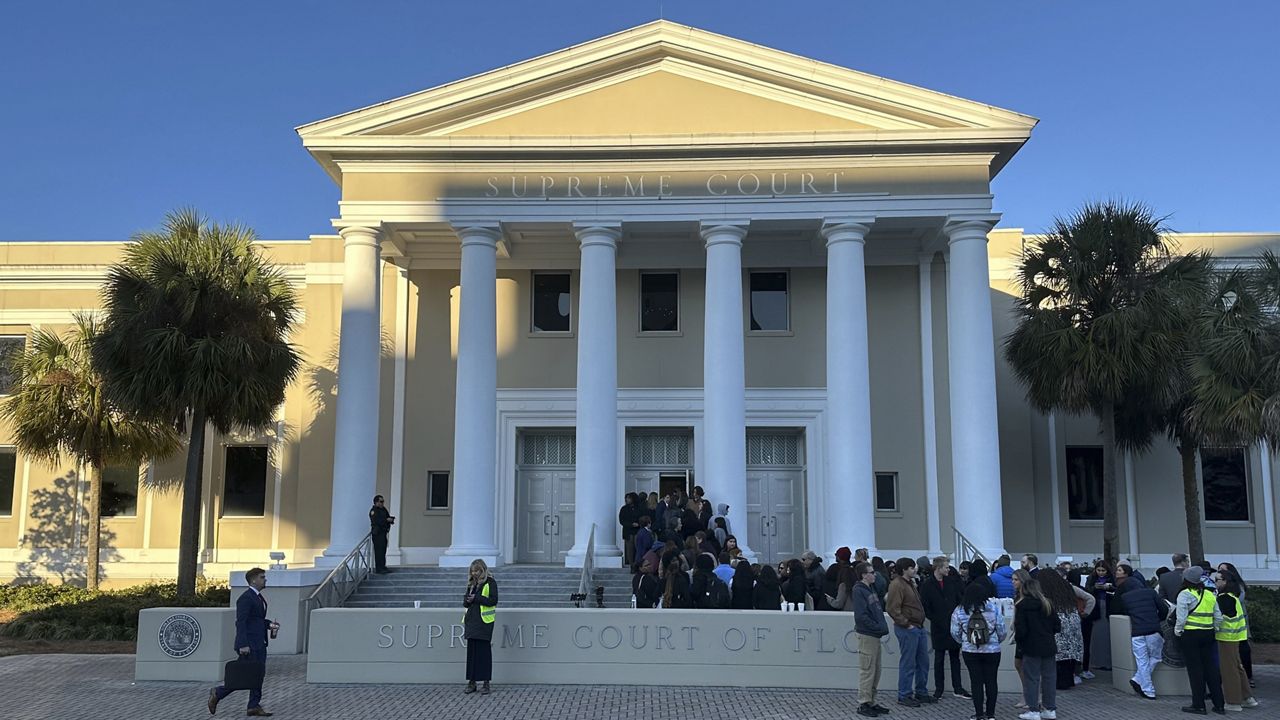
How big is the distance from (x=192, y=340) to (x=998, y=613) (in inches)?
638

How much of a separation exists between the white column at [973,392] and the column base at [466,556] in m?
9.54

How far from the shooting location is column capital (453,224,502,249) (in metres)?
23.2

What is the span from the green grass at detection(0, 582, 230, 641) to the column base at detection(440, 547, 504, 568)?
451 cm

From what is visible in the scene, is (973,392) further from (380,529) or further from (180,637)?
(180,637)

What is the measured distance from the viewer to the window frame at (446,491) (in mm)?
25859

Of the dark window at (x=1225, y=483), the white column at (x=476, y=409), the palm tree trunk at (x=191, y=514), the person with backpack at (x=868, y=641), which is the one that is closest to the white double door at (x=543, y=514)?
the white column at (x=476, y=409)

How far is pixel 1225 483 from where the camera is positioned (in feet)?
89.2

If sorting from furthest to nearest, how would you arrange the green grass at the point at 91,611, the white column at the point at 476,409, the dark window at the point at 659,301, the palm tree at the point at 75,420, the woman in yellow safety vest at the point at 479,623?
the dark window at the point at 659,301
the palm tree at the point at 75,420
the white column at the point at 476,409
the green grass at the point at 91,611
the woman in yellow safety vest at the point at 479,623

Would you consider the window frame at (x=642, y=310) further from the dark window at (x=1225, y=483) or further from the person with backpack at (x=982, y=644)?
the person with backpack at (x=982, y=644)

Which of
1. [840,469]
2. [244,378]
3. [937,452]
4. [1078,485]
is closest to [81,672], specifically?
[244,378]

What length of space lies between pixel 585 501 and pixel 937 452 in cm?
864

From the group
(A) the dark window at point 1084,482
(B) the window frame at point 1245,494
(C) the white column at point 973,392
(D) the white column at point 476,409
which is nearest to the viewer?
(C) the white column at point 973,392

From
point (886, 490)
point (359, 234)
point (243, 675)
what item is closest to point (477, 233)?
point (359, 234)

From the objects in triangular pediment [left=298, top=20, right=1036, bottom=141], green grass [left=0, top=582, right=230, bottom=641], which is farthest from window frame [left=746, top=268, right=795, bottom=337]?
green grass [left=0, top=582, right=230, bottom=641]
